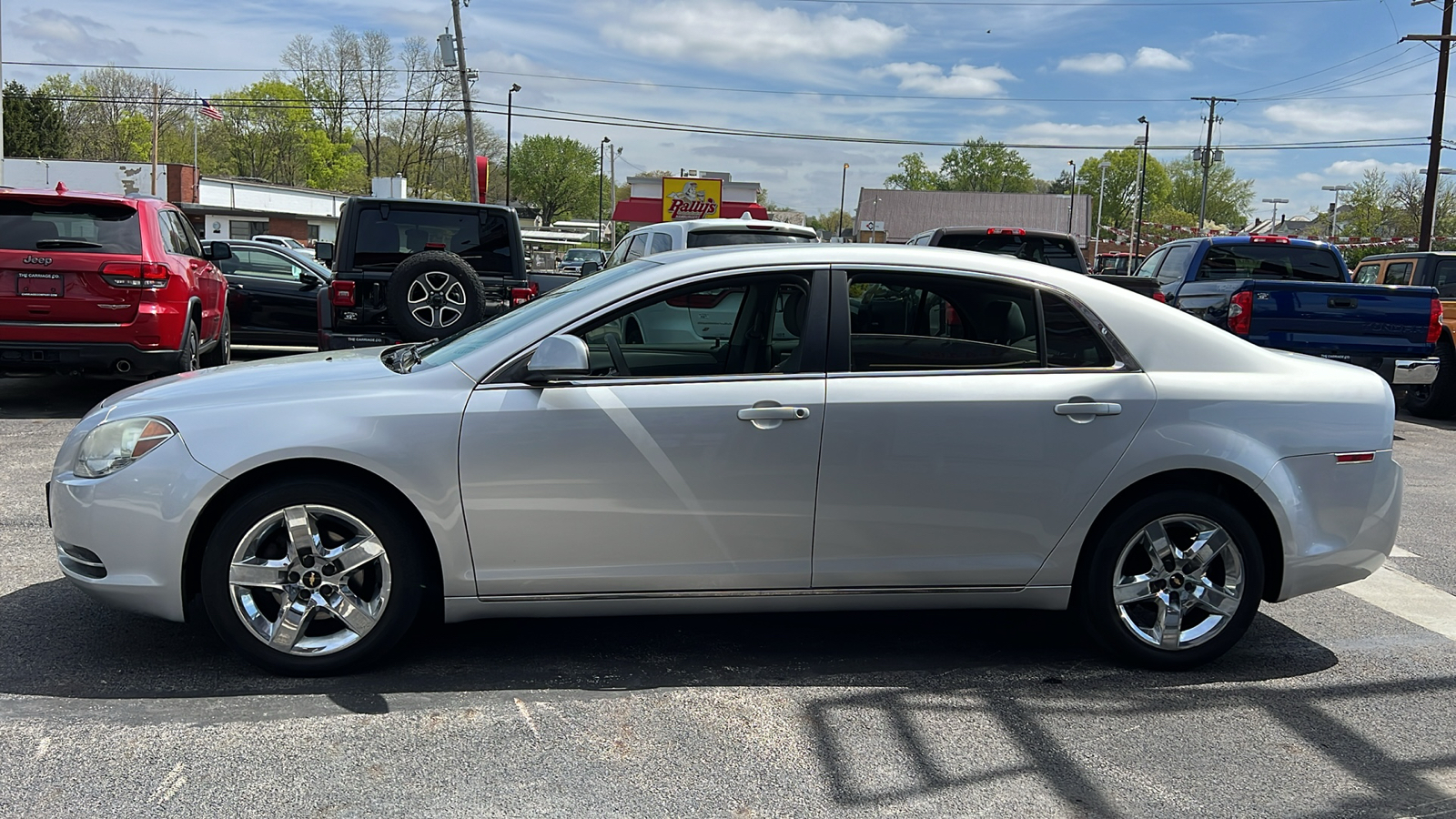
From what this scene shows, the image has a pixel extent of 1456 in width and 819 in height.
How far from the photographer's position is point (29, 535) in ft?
18.5

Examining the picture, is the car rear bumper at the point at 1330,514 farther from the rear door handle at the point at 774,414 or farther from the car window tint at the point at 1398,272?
the car window tint at the point at 1398,272

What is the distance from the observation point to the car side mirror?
12.5 feet

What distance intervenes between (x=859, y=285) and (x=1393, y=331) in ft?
26.8

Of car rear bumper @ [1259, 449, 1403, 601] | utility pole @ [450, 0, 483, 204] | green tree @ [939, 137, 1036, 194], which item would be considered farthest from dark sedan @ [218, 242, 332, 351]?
green tree @ [939, 137, 1036, 194]

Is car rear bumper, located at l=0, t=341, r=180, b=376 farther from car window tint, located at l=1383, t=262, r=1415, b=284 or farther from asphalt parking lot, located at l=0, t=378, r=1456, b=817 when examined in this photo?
car window tint, located at l=1383, t=262, r=1415, b=284

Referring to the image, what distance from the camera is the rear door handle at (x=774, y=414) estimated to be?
154 inches

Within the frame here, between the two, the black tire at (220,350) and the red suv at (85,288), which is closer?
the red suv at (85,288)

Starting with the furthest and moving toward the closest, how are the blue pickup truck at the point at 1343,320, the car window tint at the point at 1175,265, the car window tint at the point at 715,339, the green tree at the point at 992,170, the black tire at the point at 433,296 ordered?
the green tree at the point at 992,170
the car window tint at the point at 1175,265
the blue pickup truck at the point at 1343,320
the black tire at the point at 433,296
the car window tint at the point at 715,339

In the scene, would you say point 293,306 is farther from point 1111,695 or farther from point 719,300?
point 1111,695

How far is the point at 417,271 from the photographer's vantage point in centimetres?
946

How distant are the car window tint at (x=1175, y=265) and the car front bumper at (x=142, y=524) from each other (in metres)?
11.5

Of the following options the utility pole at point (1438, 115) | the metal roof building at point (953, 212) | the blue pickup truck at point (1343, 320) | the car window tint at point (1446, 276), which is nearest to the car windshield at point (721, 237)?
the blue pickup truck at point (1343, 320)

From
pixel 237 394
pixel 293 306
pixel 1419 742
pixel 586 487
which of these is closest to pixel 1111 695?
pixel 1419 742

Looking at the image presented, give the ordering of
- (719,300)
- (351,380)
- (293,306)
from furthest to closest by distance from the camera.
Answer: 1. (293,306)
2. (719,300)
3. (351,380)
